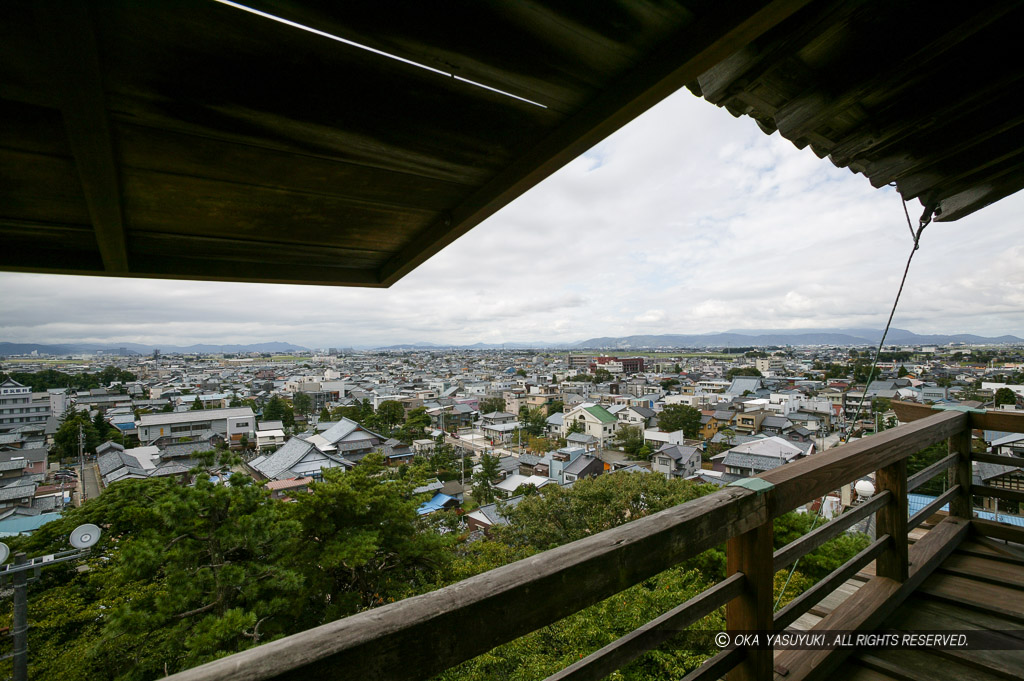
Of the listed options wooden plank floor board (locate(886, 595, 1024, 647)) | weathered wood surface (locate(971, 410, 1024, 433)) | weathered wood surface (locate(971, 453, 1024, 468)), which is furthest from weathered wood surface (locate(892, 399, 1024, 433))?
wooden plank floor board (locate(886, 595, 1024, 647))

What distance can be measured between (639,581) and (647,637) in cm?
17

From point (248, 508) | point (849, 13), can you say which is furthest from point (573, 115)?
point (248, 508)

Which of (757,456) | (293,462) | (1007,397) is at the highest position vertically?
(1007,397)

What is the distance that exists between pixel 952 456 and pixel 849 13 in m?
2.05

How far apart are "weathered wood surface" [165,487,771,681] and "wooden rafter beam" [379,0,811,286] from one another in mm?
729

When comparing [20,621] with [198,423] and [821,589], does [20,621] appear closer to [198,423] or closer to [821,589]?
[821,589]

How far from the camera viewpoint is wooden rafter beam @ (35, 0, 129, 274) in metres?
0.45

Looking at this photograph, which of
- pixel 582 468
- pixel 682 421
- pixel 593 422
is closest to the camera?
pixel 582 468

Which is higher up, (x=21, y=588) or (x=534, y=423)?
(x=21, y=588)

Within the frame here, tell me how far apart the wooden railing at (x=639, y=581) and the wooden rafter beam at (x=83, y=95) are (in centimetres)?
66

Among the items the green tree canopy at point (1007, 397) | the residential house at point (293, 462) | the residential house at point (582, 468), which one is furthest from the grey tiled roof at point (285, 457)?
the green tree canopy at point (1007, 397)

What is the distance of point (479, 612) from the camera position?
0.54m

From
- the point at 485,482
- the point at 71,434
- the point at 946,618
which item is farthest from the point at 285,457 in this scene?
the point at 946,618

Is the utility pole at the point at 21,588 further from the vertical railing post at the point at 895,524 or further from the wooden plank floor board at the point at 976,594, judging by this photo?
the wooden plank floor board at the point at 976,594
